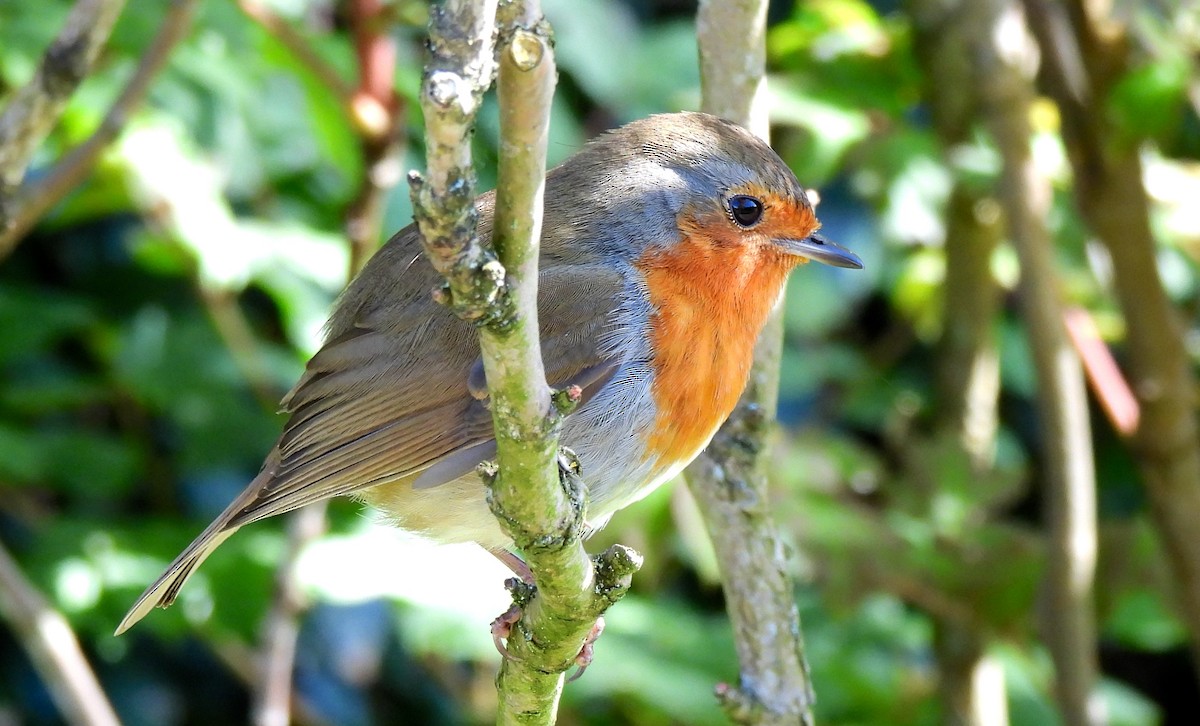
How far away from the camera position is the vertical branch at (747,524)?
276 centimetres

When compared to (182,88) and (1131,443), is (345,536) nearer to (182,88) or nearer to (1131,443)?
(182,88)

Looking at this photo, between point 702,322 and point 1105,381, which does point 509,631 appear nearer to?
point 702,322

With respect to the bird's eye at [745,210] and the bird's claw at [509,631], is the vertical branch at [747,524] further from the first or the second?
the bird's claw at [509,631]

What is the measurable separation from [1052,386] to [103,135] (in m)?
2.59

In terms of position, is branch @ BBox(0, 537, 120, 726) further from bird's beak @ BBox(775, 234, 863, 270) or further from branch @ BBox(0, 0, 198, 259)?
bird's beak @ BBox(775, 234, 863, 270)

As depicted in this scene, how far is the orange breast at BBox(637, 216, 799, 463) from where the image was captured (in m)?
2.76

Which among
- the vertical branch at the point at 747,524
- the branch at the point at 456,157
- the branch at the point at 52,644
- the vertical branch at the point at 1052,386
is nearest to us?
the branch at the point at 456,157

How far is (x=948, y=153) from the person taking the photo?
13.7 ft

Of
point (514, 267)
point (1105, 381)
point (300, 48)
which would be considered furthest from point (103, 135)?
point (1105, 381)

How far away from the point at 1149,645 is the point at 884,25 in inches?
80.6

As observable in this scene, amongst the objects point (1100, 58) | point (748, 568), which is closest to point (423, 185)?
point (748, 568)

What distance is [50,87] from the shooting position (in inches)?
111

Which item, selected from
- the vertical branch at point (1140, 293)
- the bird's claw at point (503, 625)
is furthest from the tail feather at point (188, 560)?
the vertical branch at point (1140, 293)

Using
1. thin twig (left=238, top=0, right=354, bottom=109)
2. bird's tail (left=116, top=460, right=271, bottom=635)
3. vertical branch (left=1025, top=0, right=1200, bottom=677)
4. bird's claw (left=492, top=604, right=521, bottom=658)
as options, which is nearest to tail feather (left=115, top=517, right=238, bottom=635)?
bird's tail (left=116, top=460, right=271, bottom=635)
